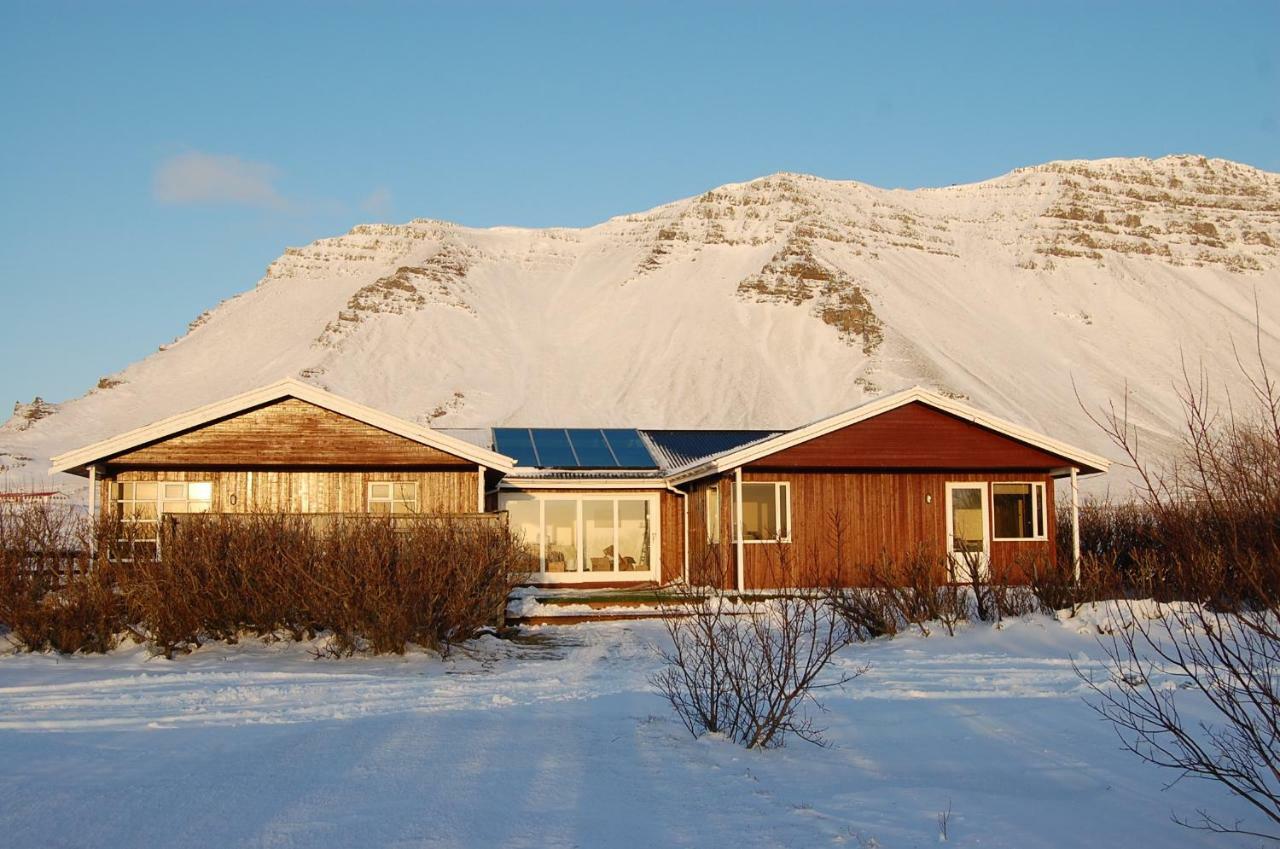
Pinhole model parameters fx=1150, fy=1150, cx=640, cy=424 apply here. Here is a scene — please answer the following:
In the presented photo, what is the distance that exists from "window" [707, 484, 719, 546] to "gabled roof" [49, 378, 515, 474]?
15.4 feet

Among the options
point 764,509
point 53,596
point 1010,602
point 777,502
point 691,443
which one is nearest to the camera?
point 53,596

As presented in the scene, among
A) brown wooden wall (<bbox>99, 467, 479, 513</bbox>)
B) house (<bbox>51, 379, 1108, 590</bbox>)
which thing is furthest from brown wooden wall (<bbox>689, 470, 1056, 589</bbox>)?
brown wooden wall (<bbox>99, 467, 479, 513</bbox>)

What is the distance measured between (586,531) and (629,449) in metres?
3.30

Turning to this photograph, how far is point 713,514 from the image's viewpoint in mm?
24656

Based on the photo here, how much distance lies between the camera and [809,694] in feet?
35.8

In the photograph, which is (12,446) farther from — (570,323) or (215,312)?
(570,323)

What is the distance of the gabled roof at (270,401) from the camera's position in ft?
71.4

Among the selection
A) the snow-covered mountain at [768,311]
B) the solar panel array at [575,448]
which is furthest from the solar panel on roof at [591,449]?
the snow-covered mountain at [768,311]

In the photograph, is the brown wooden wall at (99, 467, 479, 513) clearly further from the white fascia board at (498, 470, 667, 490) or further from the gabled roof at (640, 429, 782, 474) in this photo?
the gabled roof at (640, 429, 782, 474)

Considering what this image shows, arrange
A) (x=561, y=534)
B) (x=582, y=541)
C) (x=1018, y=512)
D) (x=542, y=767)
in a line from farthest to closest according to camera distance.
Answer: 1. (x=561, y=534)
2. (x=582, y=541)
3. (x=1018, y=512)
4. (x=542, y=767)

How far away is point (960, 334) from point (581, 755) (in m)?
92.0

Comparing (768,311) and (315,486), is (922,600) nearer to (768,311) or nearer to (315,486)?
(315,486)

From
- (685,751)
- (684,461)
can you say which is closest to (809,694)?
(685,751)

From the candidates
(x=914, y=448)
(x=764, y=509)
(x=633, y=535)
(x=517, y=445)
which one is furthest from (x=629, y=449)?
(x=914, y=448)
